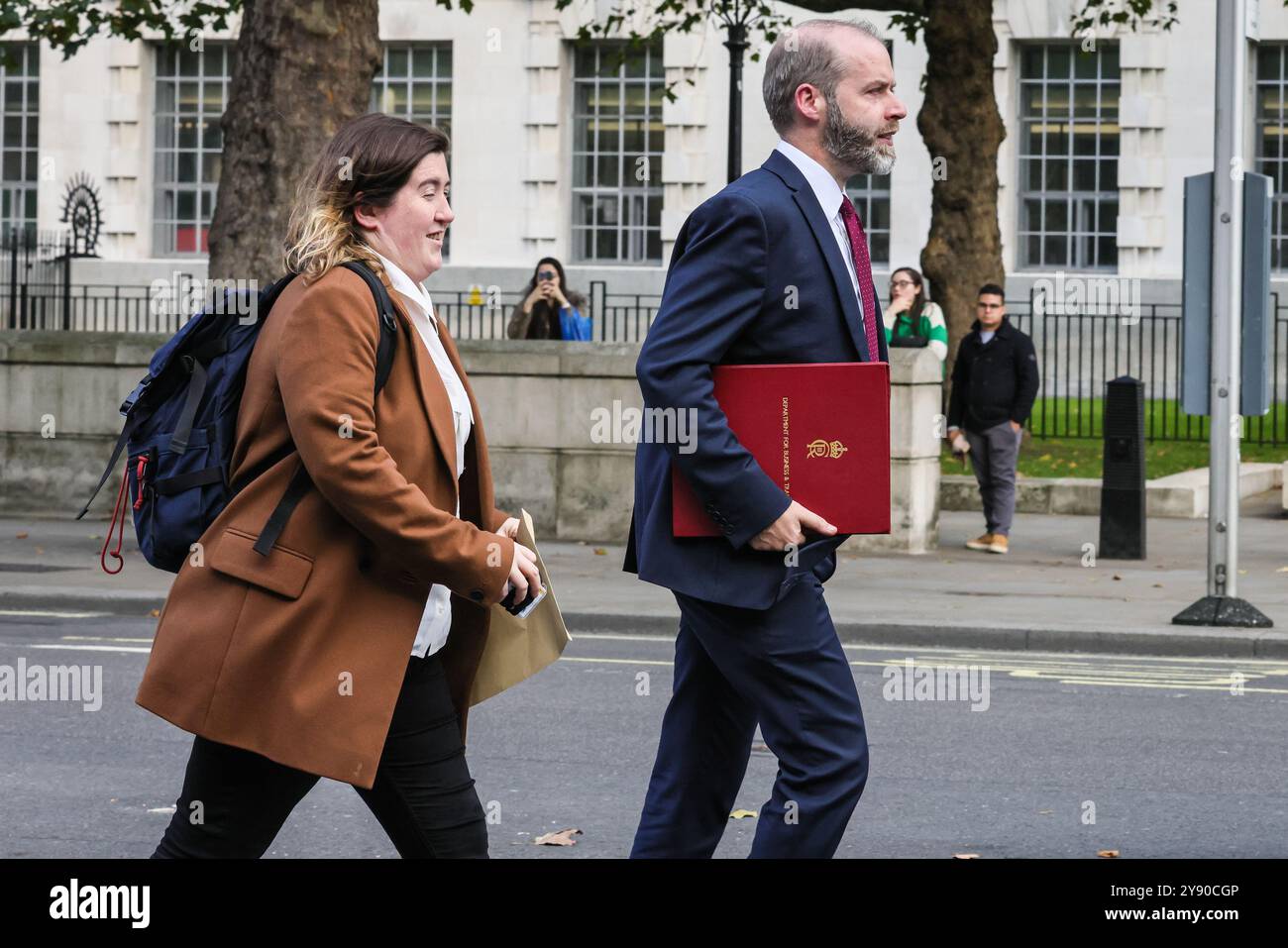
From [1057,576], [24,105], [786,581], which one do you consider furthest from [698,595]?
[24,105]

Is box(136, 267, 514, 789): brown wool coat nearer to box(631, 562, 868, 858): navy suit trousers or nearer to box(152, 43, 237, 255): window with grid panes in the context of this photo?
box(631, 562, 868, 858): navy suit trousers

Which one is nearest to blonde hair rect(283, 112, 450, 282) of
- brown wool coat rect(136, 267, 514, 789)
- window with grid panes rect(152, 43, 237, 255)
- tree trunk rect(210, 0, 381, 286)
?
brown wool coat rect(136, 267, 514, 789)

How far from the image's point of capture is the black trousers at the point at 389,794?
12.5ft

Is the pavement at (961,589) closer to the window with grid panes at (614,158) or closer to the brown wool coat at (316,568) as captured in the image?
the brown wool coat at (316,568)

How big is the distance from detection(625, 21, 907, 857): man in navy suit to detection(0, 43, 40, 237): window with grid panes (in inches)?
1168

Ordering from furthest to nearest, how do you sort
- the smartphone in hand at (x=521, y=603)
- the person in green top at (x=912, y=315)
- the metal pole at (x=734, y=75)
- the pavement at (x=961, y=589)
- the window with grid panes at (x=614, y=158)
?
the window with grid panes at (x=614, y=158) < the metal pole at (x=734, y=75) < the person in green top at (x=912, y=315) < the pavement at (x=961, y=589) < the smartphone in hand at (x=521, y=603)

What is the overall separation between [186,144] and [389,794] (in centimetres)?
2916

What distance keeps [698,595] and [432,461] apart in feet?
1.94

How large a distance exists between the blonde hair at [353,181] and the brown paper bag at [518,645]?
694mm

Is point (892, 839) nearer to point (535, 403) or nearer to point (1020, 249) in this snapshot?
point (535, 403)

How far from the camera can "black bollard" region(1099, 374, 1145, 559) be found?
1388cm

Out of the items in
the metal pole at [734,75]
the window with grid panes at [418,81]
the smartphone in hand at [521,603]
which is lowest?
the smartphone in hand at [521,603]

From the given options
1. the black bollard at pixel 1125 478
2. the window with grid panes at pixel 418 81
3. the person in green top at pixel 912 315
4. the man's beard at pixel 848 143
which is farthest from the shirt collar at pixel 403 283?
the window with grid panes at pixel 418 81
